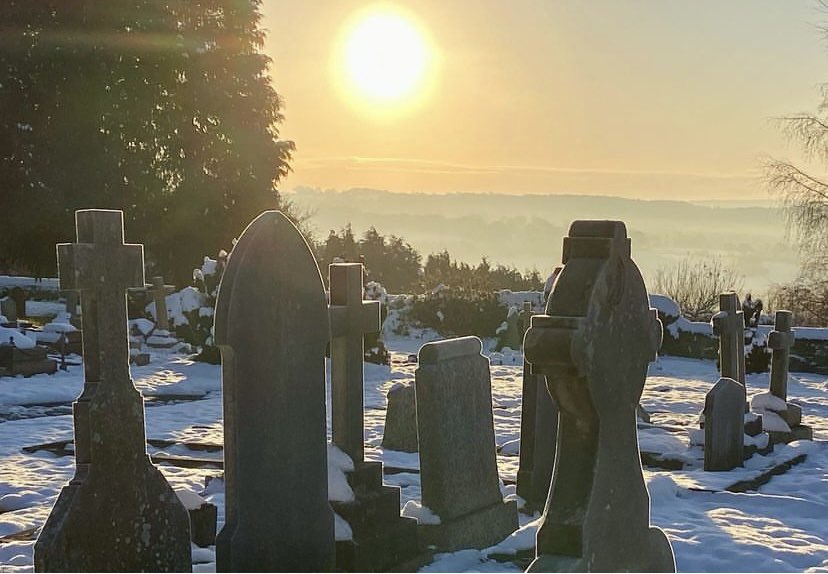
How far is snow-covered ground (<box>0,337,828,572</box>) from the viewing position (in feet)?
18.6

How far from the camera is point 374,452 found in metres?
8.95

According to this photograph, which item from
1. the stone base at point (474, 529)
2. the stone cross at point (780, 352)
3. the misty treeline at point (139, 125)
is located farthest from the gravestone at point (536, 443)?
the misty treeline at point (139, 125)

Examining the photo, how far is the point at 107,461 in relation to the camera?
4.78 m

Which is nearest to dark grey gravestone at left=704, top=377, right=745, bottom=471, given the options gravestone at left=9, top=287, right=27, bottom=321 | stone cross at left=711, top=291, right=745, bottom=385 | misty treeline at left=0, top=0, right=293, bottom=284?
stone cross at left=711, top=291, right=745, bottom=385

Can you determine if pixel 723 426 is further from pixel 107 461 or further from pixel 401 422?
pixel 107 461

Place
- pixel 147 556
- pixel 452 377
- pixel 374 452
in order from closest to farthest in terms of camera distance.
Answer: pixel 147 556 → pixel 452 377 → pixel 374 452

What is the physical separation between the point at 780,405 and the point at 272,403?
7.95 meters

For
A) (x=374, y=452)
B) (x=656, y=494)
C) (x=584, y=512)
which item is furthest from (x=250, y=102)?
(x=584, y=512)

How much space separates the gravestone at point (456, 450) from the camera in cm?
596

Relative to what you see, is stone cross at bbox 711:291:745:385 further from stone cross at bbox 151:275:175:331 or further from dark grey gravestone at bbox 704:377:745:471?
stone cross at bbox 151:275:175:331

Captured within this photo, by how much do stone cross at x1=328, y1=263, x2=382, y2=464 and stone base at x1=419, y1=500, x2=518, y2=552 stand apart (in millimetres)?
743

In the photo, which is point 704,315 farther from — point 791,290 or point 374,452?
point 374,452

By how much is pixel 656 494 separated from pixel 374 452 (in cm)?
301

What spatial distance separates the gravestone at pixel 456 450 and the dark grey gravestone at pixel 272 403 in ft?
4.14
